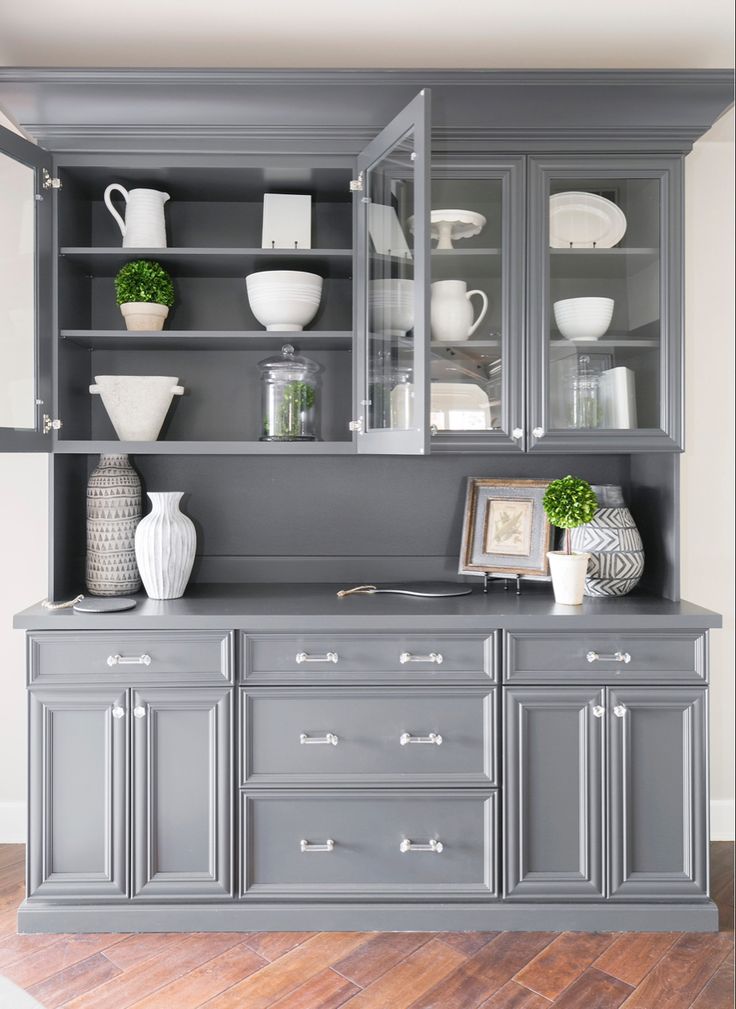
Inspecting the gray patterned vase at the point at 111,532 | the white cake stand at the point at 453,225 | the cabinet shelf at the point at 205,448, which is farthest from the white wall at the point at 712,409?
the gray patterned vase at the point at 111,532

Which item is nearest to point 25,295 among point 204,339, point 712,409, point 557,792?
point 204,339

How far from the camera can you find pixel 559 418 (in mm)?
2221

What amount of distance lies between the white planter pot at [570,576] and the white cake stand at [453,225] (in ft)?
3.14

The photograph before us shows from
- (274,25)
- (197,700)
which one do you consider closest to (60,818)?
(197,700)

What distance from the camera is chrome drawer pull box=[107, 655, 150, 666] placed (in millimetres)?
2080

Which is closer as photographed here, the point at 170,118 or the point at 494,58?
the point at 170,118

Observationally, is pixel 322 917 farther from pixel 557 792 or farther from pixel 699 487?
pixel 699 487

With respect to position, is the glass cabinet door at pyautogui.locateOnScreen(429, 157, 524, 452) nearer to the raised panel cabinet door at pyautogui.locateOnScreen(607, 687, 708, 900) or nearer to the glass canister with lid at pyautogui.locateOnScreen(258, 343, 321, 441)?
the glass canister with lid at pyautogui.locateOnScreen(258, 343, 321, 441)

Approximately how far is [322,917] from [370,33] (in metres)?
2.52

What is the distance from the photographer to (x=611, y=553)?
7.67 feet

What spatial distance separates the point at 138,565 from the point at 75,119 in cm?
130

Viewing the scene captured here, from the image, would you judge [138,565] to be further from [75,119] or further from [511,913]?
[511,913]

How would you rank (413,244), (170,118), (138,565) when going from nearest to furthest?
(413,244) < (170,118) < (138,565)

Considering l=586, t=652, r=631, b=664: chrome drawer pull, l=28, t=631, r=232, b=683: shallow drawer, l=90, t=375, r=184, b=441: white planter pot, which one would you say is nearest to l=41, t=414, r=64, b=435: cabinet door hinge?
l=90, t=375, r=184, b=441: white planter pot
